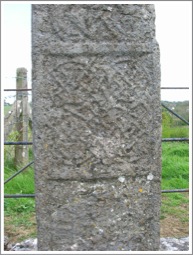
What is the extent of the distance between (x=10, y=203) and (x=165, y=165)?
2.04 meters

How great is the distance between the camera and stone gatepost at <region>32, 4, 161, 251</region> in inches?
71.0

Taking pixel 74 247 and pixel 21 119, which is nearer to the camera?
pixel 74 247

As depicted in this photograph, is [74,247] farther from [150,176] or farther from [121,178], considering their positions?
[150,176]

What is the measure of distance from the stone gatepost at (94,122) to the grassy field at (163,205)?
1.40 metres

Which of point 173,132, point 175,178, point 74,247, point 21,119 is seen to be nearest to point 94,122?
point 74,247

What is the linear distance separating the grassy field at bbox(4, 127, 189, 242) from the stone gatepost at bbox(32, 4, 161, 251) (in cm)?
140

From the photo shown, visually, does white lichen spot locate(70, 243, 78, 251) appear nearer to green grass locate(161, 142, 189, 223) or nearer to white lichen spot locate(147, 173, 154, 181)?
white lichen spot locate(147, 173, 154, 181)

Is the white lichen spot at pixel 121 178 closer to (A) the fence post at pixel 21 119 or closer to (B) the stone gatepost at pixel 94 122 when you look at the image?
(B) the stone gatepost at pixel 94 122

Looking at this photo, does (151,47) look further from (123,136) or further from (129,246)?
(129,246)

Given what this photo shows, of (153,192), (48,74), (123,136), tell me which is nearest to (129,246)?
(153,192)

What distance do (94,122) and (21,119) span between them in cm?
306

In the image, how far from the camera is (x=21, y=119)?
4.73 meters

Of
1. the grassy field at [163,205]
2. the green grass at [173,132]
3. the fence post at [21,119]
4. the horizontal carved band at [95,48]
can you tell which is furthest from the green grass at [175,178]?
the horizontal carved band at [95,48]

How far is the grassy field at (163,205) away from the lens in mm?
3266
